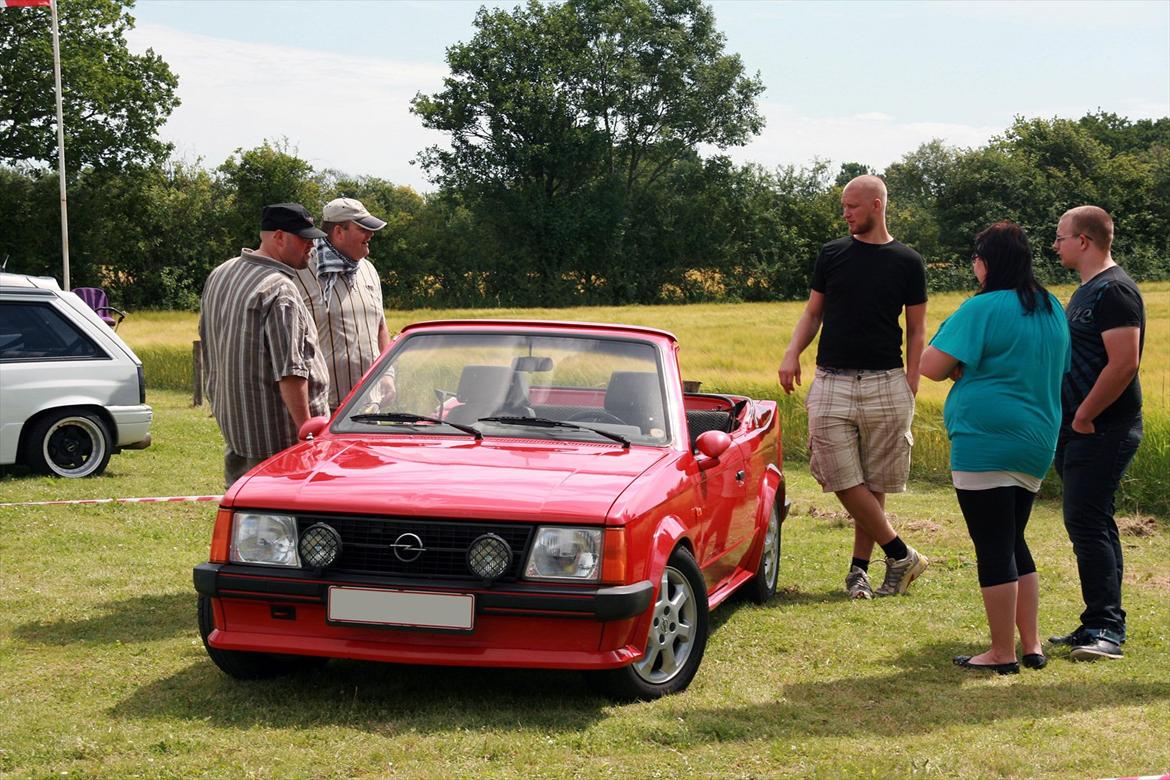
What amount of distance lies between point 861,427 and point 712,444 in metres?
1.85

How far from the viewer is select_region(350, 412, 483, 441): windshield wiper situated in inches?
231

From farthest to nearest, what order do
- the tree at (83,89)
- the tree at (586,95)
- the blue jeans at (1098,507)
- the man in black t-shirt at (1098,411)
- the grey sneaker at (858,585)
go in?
1. the tree at (586,95)
2. the tree at (83,89)
3. the grey sneaker at (858,585)
4. the blue jeans at (1098,507)
5. the man in black t-shirt at (1098,411)

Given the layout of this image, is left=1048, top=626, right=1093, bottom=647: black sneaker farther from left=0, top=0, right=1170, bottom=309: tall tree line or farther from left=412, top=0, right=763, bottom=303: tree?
left=412, top=0, right=763, bottom=303: tree

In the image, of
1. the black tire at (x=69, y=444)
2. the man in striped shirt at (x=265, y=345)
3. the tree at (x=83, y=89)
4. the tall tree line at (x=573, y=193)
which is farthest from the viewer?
the tall tree line at (x=573, y=193)

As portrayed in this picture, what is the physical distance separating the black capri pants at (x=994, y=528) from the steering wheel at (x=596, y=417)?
1.52 m

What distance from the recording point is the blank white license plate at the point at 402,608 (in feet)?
16.0

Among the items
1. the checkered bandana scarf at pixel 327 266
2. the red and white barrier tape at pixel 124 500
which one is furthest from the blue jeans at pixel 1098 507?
the red and white barrier tape at pixel 124 500

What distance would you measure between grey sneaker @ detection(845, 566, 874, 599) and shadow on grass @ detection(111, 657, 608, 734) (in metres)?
2.55

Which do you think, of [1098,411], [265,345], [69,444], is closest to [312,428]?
[265,345]

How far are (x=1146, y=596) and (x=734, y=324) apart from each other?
30.0 meters

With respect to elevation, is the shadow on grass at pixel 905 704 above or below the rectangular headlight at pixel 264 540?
below

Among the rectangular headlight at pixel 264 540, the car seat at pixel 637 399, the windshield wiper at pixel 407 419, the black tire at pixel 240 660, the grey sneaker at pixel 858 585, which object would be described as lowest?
the grey sneaker at pixel 858 585

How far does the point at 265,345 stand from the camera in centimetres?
673

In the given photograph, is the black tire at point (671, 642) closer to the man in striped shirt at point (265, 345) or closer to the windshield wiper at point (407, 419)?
the windshield wiper at point (407, 419)
